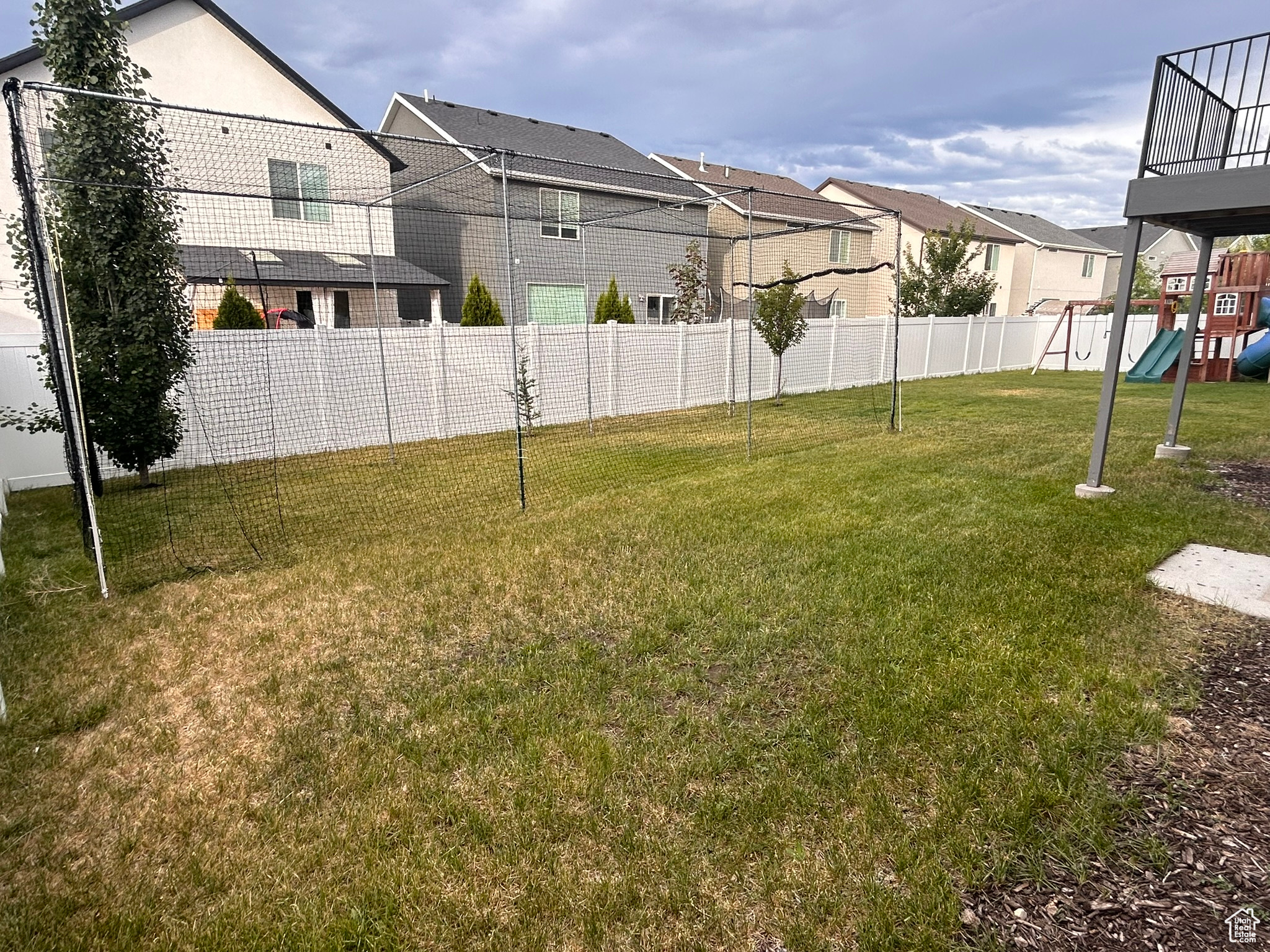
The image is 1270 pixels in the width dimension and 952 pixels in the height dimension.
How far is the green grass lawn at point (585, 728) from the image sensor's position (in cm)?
181

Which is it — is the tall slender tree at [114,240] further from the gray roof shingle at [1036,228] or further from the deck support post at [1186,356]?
the gray roof shingle at [1036,228]

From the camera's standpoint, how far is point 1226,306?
15.2 m

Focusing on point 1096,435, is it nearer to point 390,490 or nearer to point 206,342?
point 390,490

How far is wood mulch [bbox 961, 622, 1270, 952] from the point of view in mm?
1671

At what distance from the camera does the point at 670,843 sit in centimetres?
199

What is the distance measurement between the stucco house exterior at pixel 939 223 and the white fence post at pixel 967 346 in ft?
27.4

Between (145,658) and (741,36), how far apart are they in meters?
8.80

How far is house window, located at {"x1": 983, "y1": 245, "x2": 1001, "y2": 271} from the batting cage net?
15.4 metres

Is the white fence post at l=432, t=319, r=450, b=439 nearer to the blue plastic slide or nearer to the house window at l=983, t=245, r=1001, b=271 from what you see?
the blue plastic slide

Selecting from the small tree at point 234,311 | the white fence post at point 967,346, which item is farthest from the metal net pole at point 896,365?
the white fence post at point 967,346

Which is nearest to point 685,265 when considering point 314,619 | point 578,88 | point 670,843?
point 578,88

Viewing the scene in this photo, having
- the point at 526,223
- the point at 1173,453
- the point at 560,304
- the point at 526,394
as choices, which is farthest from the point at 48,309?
the point at 526,223

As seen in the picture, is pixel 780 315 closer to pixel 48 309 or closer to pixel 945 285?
pixel 48 309

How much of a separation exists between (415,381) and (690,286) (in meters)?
9.70
